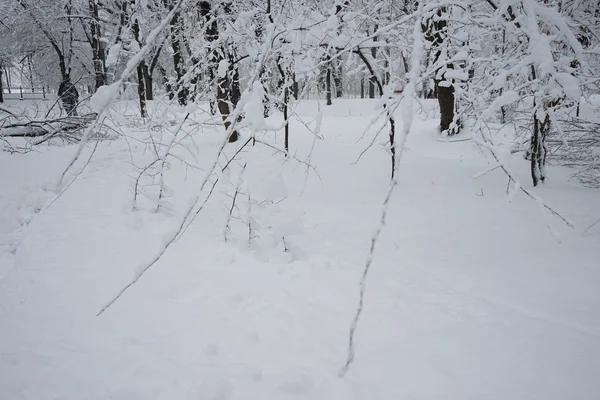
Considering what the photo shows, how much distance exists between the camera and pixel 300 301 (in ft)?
7.98

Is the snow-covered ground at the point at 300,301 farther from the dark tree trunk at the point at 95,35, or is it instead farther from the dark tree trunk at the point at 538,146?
the dark tree trunk at the point at 95,35

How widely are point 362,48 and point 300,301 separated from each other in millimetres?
3114

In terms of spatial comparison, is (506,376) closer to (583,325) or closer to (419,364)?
(419,364)

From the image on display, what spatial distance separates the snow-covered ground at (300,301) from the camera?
1.74 meters

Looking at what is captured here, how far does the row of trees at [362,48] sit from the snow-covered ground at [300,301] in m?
0.90

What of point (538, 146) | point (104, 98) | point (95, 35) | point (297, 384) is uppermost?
point (95, 35)

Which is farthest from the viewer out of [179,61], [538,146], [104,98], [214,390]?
[179,61]

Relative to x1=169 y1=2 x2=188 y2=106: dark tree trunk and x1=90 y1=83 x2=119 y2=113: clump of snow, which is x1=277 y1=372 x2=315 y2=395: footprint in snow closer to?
x1=90 y1=83 x2=119 y2=113: clump of snow

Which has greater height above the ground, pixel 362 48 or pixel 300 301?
pixel 362 48

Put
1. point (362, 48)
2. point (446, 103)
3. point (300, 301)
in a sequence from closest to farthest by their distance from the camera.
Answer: point (300, 301) → point (362, 48) → point (446, 103)

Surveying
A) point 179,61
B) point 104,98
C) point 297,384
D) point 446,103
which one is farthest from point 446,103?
point 104,98

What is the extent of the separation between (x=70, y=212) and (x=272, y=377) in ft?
12.0

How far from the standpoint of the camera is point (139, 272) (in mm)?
1021

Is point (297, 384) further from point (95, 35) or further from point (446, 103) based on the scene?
point (95, 35)
